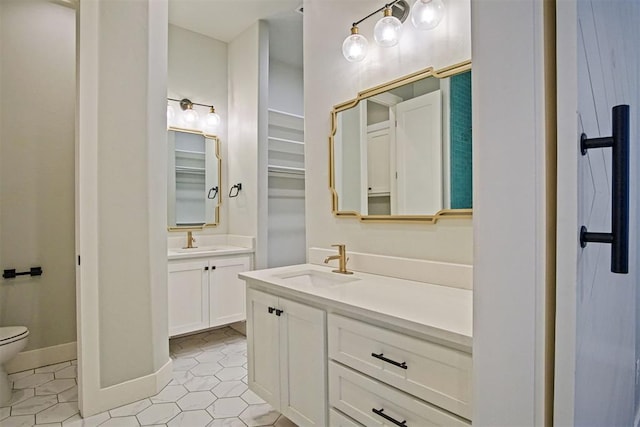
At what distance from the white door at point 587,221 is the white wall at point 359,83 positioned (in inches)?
24.0

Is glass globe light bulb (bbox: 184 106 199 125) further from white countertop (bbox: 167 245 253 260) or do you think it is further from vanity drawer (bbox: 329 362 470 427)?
vanity drawer (bbox: 329 362 470 427)

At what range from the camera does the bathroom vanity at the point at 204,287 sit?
2756 millimetres

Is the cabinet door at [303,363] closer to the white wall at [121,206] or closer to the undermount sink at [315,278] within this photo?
the undermount sink at [315,278]

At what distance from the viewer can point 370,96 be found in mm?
2010

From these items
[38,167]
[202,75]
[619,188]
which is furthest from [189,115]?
[619,188]

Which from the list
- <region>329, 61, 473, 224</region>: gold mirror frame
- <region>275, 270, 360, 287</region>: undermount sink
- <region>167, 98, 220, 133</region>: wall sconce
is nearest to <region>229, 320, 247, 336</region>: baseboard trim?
<region>275, 270, 360, 287</region>: undermount sink

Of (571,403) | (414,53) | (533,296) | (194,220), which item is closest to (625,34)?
(414,53)

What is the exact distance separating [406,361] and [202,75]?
332 centimetres

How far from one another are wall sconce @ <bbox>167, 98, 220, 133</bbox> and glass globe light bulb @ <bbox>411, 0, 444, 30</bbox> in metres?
2.32

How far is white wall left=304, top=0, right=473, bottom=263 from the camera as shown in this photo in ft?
5.37

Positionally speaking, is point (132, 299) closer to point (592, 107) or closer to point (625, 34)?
point (592, 107)

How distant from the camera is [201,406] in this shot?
80.4 inches

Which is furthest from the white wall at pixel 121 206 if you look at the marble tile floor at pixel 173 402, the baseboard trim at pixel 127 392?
the marble tile floor at pixel 173 402

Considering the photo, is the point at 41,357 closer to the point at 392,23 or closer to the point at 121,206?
the point at 121,206
